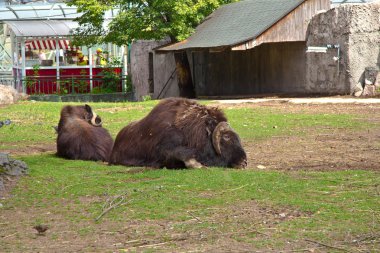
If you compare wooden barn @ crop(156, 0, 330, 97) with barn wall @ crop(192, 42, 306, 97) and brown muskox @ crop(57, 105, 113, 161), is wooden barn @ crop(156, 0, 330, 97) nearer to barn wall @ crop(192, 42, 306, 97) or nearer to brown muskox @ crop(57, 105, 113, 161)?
barn wall @ crop(192, 42, 306, 97)

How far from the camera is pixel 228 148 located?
35.8 feet

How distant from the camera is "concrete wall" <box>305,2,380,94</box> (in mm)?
27406

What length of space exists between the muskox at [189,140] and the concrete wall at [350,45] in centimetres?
1712

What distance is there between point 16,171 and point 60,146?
3.10 metres

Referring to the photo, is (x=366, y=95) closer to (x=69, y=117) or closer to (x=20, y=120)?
(x=20, y=120)

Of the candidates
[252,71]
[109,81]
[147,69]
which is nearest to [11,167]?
[252,71]

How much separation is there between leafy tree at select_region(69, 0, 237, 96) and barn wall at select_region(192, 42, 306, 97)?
1.13 metres

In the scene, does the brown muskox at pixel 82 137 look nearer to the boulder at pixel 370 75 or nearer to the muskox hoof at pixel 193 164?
the muskox hoof at pixel 193 164

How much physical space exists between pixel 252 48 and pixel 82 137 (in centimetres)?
2046

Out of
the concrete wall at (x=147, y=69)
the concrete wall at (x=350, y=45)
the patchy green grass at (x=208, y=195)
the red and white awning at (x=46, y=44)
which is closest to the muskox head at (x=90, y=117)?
the patchy green grass at (x=208, y=195)

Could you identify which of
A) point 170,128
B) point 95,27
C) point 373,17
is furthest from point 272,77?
point 170,128

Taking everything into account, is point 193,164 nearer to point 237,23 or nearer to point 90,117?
point 90,117

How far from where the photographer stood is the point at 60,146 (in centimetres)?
1329

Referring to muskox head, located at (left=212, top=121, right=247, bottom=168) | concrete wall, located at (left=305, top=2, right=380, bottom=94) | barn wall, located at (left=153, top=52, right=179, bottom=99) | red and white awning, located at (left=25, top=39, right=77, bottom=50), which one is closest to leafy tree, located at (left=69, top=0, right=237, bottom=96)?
barn wall, located at (left=153, top=52, right=179, bottom=99)
